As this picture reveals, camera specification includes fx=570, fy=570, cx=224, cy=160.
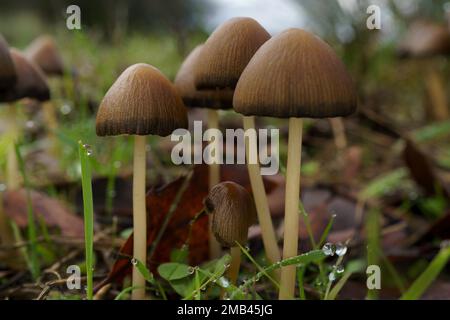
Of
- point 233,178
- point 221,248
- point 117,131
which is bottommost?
point 221,248

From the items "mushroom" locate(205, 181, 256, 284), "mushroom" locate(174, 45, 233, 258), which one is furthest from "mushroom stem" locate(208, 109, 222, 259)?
"mushroom" locate(205, 181, 256, 284)

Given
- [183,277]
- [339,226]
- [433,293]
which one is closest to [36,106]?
[339,226]

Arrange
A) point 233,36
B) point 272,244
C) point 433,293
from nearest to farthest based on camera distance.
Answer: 1. point 233,36
2. point 272,244
3. point 433,293

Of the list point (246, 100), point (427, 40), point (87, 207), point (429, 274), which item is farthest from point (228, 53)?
point (427, 40)

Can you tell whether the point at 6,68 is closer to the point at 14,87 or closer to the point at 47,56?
the point at 14,87

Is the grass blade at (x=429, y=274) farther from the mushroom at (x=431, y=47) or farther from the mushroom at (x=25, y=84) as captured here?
the mushroom at (x=431, y=47)

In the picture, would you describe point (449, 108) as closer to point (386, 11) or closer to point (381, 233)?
point (386, 11)
